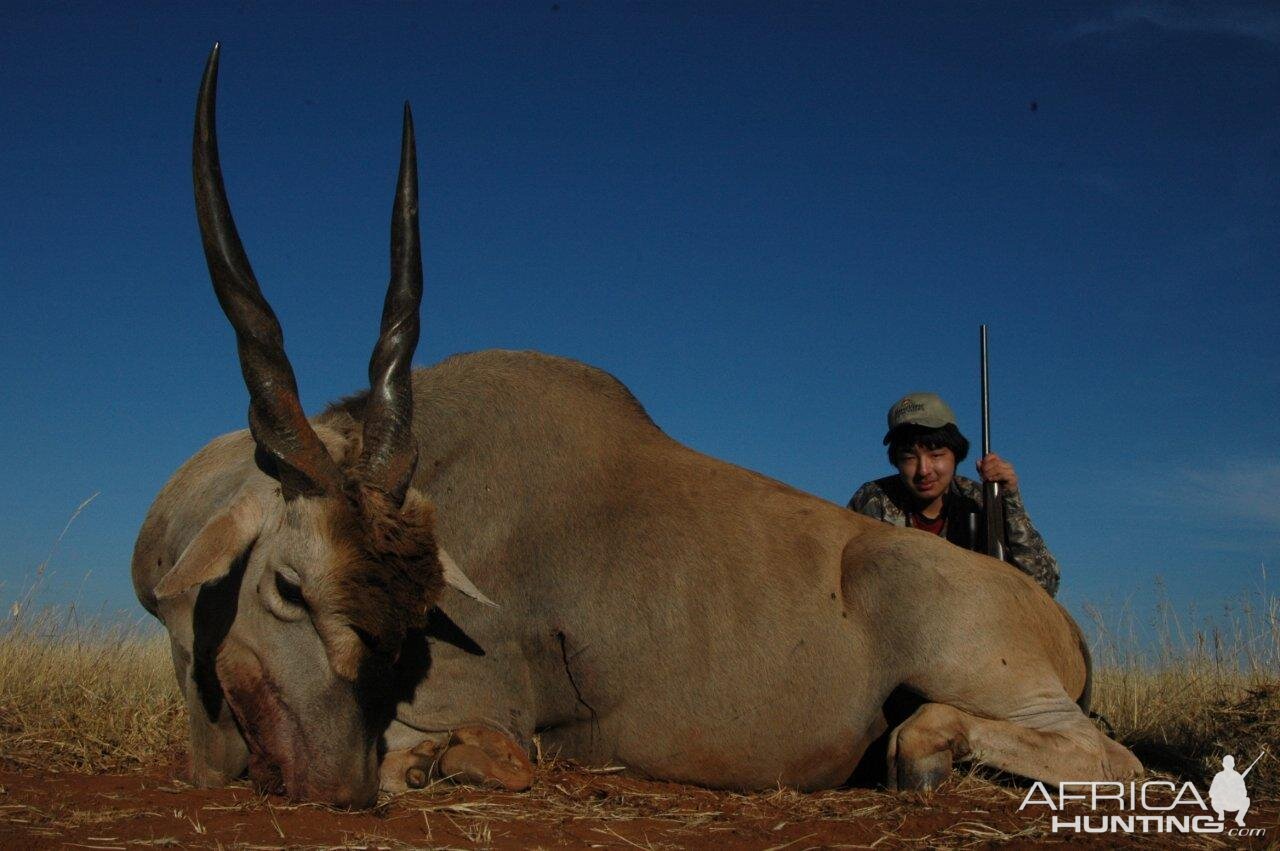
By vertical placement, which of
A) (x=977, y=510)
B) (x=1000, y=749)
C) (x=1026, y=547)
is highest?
(x=977, y=510)

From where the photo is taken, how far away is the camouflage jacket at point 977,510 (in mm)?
6641

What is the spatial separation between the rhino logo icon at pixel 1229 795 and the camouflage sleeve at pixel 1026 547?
6.75 ft

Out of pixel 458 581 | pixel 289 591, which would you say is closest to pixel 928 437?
pixel 458 581

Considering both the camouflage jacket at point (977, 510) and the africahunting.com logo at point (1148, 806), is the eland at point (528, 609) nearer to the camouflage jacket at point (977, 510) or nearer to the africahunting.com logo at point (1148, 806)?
the africahunting.com logo at point (1148, 806)

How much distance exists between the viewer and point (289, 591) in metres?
3.86

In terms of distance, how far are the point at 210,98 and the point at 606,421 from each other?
85.7 inches

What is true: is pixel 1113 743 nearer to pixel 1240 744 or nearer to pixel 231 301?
pixel 1240 744

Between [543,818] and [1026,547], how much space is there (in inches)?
162

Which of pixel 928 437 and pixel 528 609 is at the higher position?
pixel 928 437

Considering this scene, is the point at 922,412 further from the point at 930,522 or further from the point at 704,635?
the point at 704,635

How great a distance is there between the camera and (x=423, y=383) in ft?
16.9

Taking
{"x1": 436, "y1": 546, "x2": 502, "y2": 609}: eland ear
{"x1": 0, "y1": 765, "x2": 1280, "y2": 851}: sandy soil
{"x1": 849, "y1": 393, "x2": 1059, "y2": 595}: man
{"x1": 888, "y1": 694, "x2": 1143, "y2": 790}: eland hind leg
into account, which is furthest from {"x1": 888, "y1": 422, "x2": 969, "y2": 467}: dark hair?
{"x1": 436, "y1": 546, "x2": 502, "y2": 609}: eland ear

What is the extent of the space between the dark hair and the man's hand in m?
0.20

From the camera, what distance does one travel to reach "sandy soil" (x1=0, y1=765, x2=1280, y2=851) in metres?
3.16
